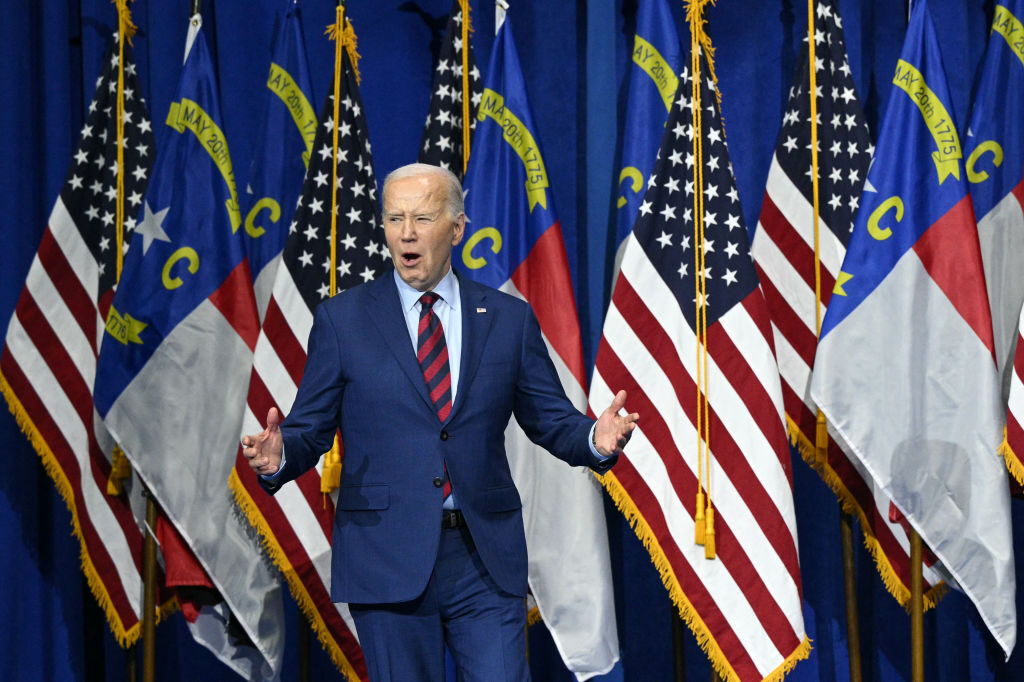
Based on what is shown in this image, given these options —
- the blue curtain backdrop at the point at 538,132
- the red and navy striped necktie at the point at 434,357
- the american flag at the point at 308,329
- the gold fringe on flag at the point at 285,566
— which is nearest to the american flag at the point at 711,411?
the blue curtain backdrop at the point at 538,132

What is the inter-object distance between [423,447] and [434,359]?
0.19 m

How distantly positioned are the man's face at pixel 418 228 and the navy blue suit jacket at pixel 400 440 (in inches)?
3.3

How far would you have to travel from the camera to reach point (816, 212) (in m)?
3.51

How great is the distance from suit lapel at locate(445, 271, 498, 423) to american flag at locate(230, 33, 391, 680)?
1151 mm

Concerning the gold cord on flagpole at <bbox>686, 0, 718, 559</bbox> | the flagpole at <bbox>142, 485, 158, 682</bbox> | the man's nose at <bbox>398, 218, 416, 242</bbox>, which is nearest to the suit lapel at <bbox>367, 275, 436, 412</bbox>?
the man's nose at <bbox>398, 218, 416, 242</bbox>

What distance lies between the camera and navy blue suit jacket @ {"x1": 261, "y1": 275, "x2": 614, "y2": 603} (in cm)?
227

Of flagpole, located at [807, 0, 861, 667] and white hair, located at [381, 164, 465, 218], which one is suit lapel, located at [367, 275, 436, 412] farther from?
flagpole, located at [807, 0, 861, 667]

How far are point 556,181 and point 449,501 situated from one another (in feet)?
Answer: 6.74

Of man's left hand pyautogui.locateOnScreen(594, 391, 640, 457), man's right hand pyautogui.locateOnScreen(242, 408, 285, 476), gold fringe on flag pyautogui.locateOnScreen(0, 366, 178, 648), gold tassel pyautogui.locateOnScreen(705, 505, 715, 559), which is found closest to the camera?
man's right hand pyautogui.locateOnScreen(242, 408, 285, 476)

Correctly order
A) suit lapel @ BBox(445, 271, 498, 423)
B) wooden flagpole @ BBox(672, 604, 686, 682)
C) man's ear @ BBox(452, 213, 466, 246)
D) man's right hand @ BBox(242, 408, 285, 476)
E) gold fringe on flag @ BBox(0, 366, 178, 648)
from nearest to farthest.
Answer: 1. man's right hand @ BBox(242, 408, 285, 476)
2. suit lapel @ BBox(445, 271, 498, 423)
3. man's ear @ BBox(452, 213, 466, 246)
4. wooden flagpole @ BBox(672, 604, 686, 682)
5. gold fringe on flag @ BBox(0, 366, 178, 648)

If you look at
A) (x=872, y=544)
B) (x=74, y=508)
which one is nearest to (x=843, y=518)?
(x=872, y=544)

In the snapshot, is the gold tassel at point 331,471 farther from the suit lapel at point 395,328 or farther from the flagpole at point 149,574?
the suit lapel at point 395,328

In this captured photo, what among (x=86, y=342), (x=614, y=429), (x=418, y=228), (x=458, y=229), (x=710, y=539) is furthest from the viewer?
(x=86, y=342)

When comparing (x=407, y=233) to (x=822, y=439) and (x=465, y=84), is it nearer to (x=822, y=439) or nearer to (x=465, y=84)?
(x=465, y=84)
